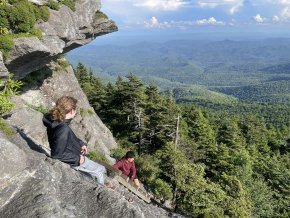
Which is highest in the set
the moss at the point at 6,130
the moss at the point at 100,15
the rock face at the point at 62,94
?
the moss at the point at 6,130

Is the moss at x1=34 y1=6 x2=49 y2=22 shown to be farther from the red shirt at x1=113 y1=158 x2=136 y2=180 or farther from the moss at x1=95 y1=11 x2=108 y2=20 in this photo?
the red shirt at x1=113 y1=158 x2=136 y2=180

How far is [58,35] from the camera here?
23.1 meters

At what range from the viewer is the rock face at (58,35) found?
60.9 ft

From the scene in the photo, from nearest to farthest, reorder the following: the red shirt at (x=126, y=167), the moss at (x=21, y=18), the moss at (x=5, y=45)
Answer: the red shirt at (x=126, y=167) → the moss at (x=5, y=45) → the moss at (x=21, y=18)

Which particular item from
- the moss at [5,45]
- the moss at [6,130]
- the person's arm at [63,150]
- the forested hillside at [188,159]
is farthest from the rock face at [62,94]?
the person's arm at [63,150]

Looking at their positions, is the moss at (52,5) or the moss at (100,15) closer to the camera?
the moss at (52,5)

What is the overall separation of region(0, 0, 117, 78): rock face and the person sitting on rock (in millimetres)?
10018

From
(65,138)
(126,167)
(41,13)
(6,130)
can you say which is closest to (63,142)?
(65,138)

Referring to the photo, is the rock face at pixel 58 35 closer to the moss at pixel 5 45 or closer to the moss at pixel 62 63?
the moss at pixel 5 45

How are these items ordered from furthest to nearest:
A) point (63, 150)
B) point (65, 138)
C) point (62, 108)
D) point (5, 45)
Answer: point (5, 45), point (63, 150), point (65, 138), point (62, 108)

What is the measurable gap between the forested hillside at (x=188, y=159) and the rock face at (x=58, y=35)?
36.9ft

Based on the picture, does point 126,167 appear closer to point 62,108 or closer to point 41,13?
point 62,108

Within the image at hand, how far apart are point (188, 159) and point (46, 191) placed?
3712cm

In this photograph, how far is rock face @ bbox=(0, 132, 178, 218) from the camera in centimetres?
783
